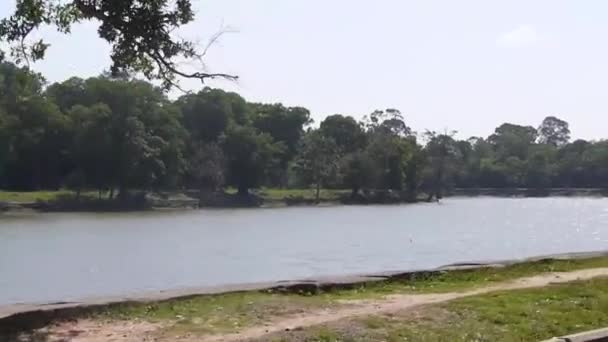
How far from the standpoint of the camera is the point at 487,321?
8.80 m

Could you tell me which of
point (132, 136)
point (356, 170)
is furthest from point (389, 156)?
point (132, 136)

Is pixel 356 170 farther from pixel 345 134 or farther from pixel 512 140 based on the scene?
pixel 512 140

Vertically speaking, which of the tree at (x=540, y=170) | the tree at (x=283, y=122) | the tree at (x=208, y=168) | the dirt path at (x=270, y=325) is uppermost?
the tree at (x=283, y=122)

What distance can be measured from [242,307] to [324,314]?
0.78 metres

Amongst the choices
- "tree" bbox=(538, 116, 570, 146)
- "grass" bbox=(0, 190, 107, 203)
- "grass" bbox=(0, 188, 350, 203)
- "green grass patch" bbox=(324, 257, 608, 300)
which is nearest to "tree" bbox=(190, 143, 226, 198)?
"grass" bbox=(0, 188, 350, 203)

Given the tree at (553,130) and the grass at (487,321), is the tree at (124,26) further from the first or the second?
the tree at (553,130)

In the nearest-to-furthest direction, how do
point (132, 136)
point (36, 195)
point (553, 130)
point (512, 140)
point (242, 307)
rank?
1. point (242, 307)
2. point (36, 195)
3. point (132, 136)
4. point (512, 140)
5. point (553, 130)

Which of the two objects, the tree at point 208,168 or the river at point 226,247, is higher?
the tree at point 208,168

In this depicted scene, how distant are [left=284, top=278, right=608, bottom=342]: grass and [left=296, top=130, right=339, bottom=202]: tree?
66302 mm

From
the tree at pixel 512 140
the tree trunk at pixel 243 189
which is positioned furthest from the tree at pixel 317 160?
the tree at pixel 512 140

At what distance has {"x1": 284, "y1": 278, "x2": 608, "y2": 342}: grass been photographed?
8070mm

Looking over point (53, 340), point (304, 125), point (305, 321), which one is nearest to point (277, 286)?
point (305, 321)

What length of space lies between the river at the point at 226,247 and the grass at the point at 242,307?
8284 mm

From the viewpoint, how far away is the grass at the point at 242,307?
8500 millimetres
